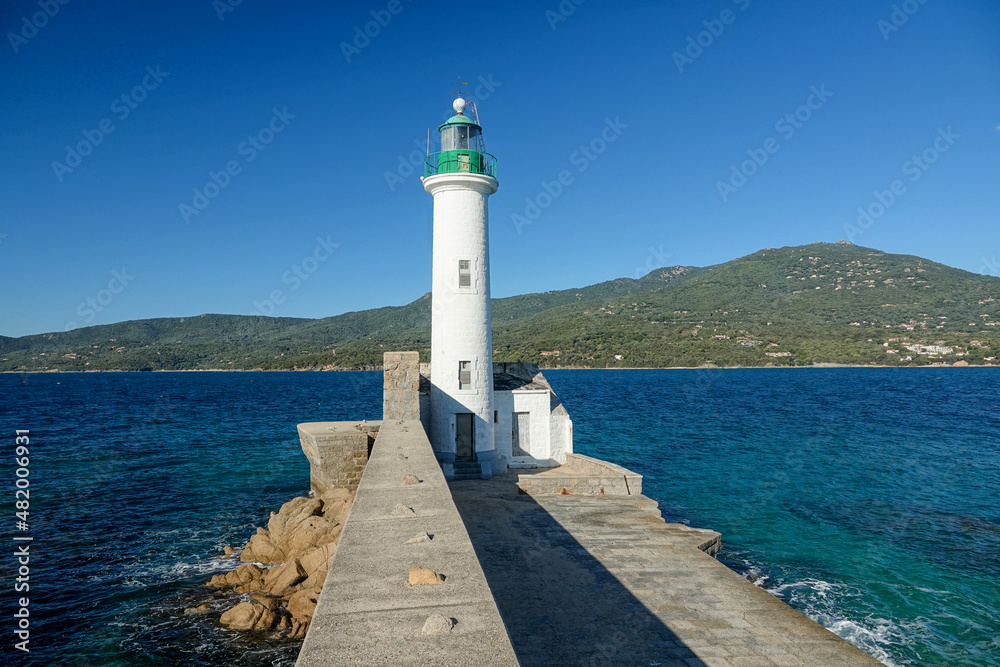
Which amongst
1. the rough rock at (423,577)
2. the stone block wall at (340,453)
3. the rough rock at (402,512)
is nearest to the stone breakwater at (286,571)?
the stone block wall at (340,453)

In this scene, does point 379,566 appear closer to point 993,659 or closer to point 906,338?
point 993,659

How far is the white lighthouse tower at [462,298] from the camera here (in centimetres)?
1655

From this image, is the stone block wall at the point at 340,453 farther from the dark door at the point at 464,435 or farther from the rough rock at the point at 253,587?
the rough rock at the point at 253,587

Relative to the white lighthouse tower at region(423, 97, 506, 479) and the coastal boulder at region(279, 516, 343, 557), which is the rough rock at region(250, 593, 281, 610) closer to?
the coastal boulder at region(279, 516, 343, 557)

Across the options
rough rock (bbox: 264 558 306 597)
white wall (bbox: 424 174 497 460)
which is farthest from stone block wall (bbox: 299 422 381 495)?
rough rock (bbox: 264 558 306 597)

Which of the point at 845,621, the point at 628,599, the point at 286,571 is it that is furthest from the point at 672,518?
the point at 286,571

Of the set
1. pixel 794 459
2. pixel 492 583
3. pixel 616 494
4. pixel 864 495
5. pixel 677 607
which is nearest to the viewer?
pixel 677 607

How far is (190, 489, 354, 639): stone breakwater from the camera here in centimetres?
1041

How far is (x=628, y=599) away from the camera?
28.2ft

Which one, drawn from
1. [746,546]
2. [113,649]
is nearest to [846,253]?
[746,546]

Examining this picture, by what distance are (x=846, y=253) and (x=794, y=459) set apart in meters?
162

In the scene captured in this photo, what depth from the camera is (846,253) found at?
532 ft

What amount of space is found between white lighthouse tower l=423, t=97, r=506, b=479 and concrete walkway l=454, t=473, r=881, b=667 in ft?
13.5

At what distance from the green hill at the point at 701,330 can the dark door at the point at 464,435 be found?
75.7 metres
